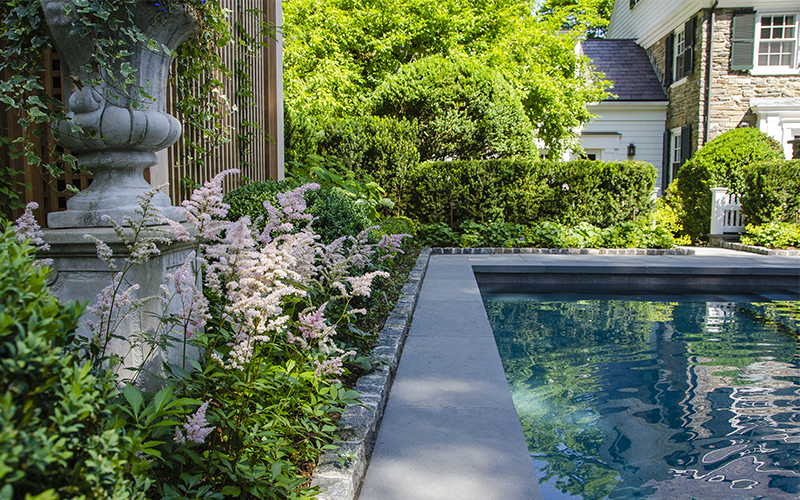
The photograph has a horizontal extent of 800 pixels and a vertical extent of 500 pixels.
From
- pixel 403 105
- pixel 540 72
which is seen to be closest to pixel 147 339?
pixel 403 105

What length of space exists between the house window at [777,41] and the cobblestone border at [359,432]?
13.8 meters

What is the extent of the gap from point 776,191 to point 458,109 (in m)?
5.88

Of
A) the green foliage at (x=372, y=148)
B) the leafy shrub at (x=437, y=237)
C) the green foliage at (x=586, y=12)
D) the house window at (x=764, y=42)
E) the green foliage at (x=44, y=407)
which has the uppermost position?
the green foliage at (x=586, y=12)

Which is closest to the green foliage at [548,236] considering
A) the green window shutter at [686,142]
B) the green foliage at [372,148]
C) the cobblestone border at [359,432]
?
the green foliage at [372,148]

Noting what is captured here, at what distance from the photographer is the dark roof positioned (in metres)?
15.5

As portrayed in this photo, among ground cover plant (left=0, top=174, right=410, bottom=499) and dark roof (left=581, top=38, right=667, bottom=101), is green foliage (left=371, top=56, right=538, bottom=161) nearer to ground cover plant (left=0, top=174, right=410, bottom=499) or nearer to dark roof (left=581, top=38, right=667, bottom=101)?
dark roof (left=581, top=38, right=667, bottom=101)

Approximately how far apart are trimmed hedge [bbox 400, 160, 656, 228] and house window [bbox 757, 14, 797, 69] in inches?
251

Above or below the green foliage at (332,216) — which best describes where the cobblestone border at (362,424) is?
below

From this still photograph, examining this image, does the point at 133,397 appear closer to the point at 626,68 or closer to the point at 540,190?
the point at 540,190

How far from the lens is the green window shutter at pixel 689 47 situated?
13.3 metres

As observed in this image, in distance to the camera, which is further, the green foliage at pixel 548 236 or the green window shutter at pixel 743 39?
the green window shutter at pixel 743 39

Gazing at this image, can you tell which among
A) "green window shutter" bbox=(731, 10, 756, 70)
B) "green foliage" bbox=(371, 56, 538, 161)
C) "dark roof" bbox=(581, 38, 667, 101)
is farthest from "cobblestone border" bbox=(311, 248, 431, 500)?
"dark roof" bbox=(581, 38, 667, 101)

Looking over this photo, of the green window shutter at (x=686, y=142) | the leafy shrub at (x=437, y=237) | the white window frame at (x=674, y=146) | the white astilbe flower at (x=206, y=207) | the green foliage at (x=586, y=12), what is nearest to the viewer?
the white astilbe flower at (x=206, y=207)

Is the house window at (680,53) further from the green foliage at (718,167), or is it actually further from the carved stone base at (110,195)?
the carved stone base at (110,195)
